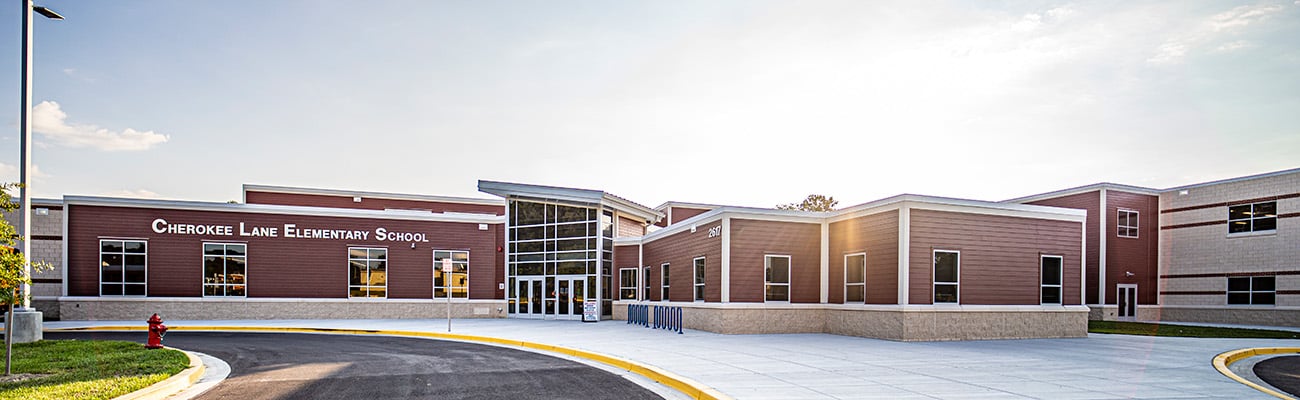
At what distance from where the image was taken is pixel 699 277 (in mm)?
23016

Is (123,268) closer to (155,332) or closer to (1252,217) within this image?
(155,332)

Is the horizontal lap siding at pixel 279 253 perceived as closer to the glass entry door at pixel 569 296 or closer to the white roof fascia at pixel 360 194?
the glass entry door at pixel 569 296

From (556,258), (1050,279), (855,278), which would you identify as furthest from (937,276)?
(556,258)

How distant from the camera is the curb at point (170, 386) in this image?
9.12 meters

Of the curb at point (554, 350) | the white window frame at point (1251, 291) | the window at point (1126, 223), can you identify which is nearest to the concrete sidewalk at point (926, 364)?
the curb at point (554, 350)

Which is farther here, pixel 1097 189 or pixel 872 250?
pixel 1097 189

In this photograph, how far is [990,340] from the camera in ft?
62.7

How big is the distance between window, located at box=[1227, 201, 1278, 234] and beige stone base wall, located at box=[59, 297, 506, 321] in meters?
28.7

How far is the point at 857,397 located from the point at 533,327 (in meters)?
15.6

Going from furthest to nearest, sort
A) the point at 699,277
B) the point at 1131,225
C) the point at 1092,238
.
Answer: the point at 1131,225, the point at 1092,238, the point at 699,277

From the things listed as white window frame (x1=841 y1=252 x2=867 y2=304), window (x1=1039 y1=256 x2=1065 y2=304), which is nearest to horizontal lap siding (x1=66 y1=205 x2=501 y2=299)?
white window frame (x1=841 y1=252 x2=867 y2=304)

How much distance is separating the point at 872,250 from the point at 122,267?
2462 centimetres

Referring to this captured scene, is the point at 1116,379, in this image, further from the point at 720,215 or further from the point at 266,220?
the point at 266,220

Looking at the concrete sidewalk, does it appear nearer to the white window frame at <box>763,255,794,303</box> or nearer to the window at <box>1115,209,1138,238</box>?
the white window frame at <box>763,255,794,303</box>
